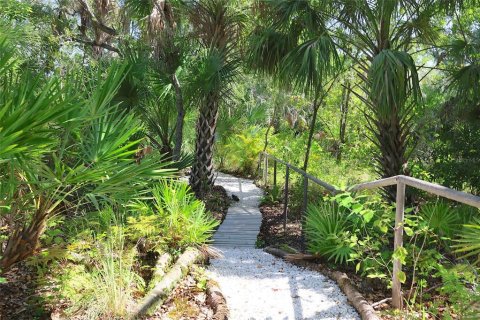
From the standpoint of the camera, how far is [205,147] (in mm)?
9680

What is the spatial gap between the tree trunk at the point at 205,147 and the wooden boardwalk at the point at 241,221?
0.87 metres

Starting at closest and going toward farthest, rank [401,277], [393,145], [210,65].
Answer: [401,277] < [393,145] < [210,65]

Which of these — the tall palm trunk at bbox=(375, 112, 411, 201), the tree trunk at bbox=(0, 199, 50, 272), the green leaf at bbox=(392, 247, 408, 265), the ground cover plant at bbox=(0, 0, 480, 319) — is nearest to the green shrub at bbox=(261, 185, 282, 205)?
the ground cover plant at bbox=(0, 0, 480, 319)

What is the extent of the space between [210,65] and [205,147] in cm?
237

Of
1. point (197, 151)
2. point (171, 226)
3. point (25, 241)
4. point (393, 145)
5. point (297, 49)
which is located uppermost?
point (297, 49)

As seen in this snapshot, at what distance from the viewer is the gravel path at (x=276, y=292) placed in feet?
10.8

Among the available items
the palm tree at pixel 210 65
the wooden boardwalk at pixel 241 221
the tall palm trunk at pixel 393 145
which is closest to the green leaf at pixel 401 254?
the tall palm trunk at pixel 393 145

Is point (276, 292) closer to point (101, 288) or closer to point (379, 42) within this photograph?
point (101, 288)

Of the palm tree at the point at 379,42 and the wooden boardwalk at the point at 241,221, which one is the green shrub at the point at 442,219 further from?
the wooden boardwalk at the point at 241,221

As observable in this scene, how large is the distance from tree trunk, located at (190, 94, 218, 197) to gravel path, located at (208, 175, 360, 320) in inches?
182

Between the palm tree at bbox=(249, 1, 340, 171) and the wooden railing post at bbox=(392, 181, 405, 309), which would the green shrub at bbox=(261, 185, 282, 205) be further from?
the wooden railing post at bbox=(392, 181, 405, 309)

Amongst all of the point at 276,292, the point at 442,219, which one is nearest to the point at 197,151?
the point at 442,219

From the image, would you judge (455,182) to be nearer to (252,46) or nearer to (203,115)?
(252,46)

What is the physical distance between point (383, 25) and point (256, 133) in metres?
9.94
